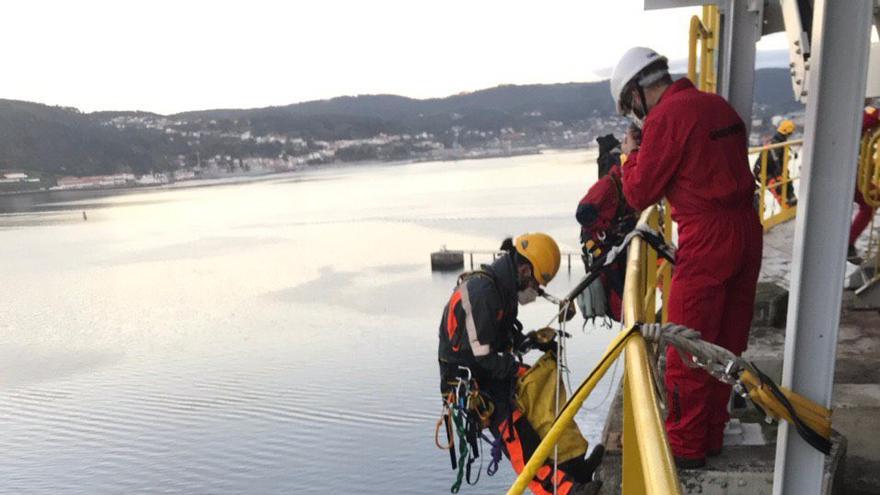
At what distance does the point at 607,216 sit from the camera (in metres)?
4.96

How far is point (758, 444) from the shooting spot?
2734mm

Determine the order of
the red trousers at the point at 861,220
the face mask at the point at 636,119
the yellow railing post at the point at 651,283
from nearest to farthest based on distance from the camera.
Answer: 1. the face mask at the point at 636,119
2. the yellow railing post at the point at 651,283
3. the red trousers at the point at 861,220

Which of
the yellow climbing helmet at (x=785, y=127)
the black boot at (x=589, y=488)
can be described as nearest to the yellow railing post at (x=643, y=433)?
the black boot at (x=589, y=488)

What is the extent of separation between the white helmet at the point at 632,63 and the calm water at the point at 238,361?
24713mm

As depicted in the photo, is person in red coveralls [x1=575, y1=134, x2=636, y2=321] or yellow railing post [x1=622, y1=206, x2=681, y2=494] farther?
person in red coveralls [x1=575, y1=134, x2=636, y2=321]

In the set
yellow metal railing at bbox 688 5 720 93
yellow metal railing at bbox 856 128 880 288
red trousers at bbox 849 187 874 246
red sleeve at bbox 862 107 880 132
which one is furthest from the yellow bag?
red trousers at bbox 849 187 874 246

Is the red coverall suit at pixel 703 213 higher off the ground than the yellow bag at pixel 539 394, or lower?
higher

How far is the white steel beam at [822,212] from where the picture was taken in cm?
150

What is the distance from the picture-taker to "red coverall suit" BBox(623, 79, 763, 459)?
237 cm

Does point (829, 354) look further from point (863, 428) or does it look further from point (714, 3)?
point (714, 3)

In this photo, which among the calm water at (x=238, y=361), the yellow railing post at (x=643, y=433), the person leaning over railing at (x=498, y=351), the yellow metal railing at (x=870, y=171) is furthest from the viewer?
the calm water at (x=238, y=361)

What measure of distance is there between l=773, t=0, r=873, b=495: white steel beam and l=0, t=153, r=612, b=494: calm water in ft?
82.9

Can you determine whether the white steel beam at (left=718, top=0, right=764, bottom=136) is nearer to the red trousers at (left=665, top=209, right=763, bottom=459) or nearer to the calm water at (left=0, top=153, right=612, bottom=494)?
the red trousers at (left=665, top=209, right=763, bottom=459)

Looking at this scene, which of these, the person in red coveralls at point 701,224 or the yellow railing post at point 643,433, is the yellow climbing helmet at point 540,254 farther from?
the yellow railing post at point 643,433
